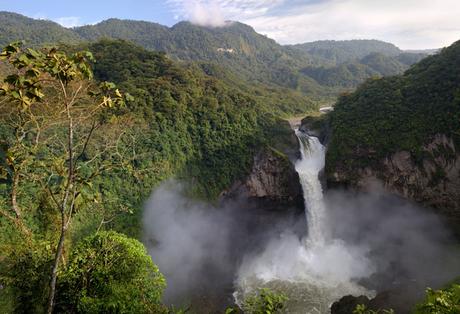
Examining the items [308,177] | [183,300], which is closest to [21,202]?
[183,300]

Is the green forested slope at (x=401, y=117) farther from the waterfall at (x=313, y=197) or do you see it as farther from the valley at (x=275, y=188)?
the waterfall at (x=313, y=197)

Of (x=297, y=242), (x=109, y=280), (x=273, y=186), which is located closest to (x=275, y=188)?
(x=273, y=186)

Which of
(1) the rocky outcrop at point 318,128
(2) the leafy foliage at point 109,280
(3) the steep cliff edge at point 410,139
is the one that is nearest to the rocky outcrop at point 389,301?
(3) the steep cliff edge at point 410,139

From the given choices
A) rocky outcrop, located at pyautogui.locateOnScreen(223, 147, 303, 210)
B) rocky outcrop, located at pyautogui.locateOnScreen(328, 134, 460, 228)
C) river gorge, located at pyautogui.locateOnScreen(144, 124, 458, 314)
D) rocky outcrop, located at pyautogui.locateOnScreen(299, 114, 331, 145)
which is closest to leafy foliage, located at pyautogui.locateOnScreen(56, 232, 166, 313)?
river gorge, located at pyautogui.locateOnScreen(144, 124, 458, 314)

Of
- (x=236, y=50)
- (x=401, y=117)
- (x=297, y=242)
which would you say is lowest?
(x=297, y=242)

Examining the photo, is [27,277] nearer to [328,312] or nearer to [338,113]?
[328,312]

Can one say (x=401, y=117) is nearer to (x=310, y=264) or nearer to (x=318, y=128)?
(x=318, y=128)
